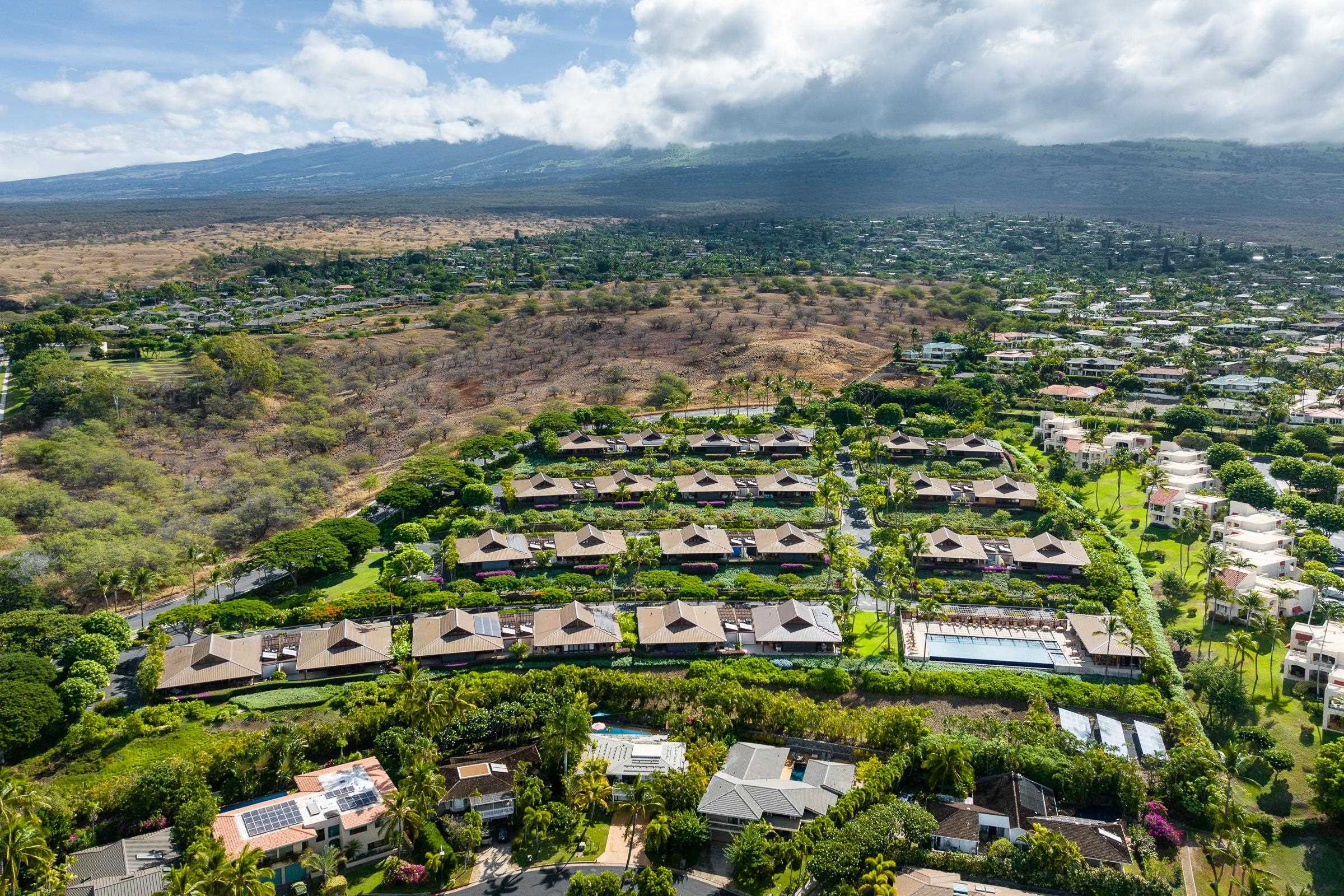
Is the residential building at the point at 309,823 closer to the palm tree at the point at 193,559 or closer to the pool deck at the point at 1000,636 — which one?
the palm tree at the point at 193,559

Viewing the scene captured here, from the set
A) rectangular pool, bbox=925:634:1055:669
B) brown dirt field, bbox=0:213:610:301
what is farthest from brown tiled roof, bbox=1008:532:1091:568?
brown dirt field, bbox=0:213:610:301

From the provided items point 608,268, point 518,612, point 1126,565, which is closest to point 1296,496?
point 1126,565

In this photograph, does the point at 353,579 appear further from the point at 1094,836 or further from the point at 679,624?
the point at 1094,836

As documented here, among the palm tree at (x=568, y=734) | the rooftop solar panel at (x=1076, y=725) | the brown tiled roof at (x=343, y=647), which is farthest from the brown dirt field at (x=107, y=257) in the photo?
the rooftop solar panel at (x=1076, y=725)

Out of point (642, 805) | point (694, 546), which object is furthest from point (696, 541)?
point (642, 805)

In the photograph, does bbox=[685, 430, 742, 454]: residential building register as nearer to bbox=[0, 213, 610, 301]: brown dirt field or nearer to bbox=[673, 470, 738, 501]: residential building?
bbox=[673, 470, 738, 501]: residential building
